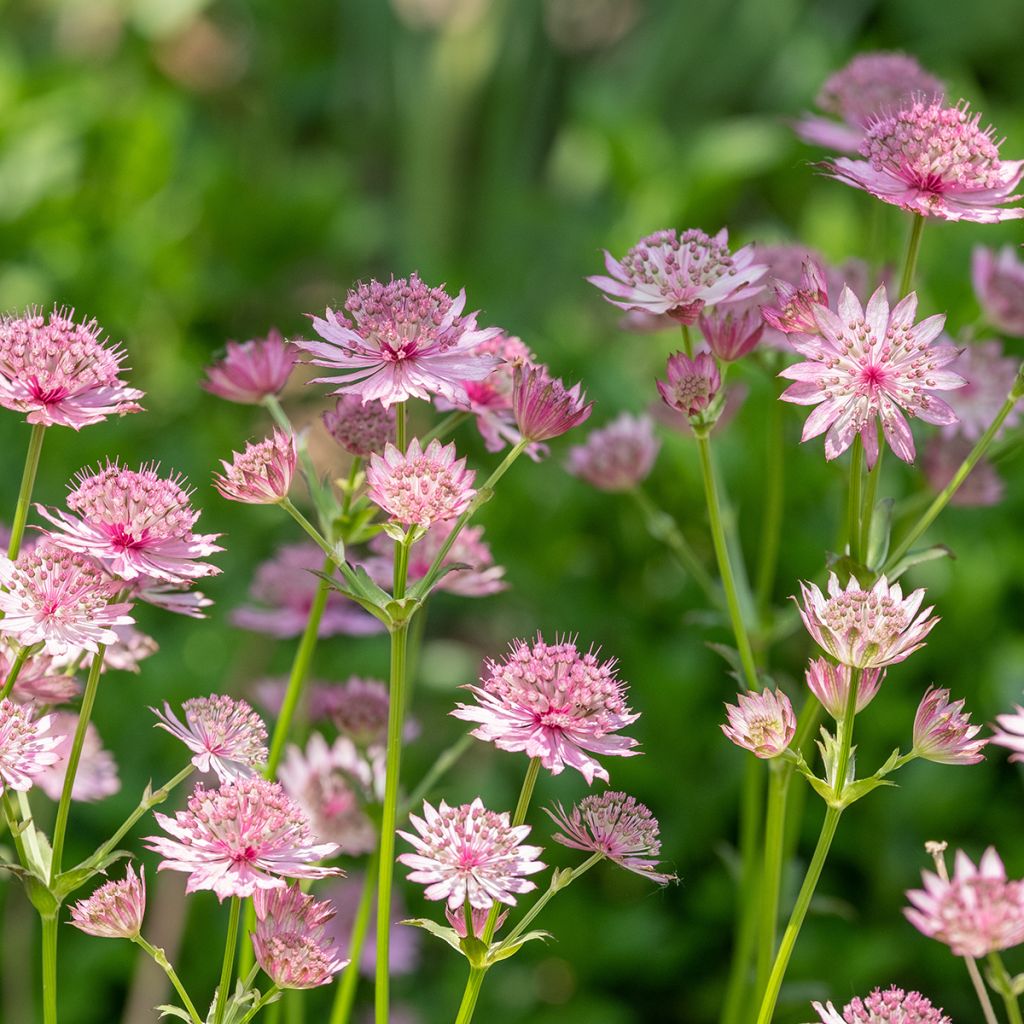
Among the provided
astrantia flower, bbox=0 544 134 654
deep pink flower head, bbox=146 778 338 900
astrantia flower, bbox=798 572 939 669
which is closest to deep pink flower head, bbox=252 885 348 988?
deep pink flower head, bbox=146 778 338 900

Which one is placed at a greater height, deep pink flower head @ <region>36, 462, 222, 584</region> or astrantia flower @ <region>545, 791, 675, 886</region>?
deep pink flower head @ <region>36, 462, 222, 584</region>

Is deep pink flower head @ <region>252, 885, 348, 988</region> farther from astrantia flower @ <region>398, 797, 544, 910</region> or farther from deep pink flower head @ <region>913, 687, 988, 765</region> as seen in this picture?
deep pink flower head @ <region>913, 687, 988, 765</region>

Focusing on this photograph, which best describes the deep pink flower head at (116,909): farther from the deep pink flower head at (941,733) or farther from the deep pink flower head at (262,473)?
the deep pink flower head at (941,733)

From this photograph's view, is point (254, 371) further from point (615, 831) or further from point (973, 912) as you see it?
point (973, 912)

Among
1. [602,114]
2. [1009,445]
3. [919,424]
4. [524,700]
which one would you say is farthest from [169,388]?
[524,700]

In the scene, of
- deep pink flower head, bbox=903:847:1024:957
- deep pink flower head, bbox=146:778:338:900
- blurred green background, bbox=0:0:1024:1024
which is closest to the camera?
deep pink flower head, bbox=903:847:1024:957

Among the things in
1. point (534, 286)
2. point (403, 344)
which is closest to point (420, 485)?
point (403, 344)
